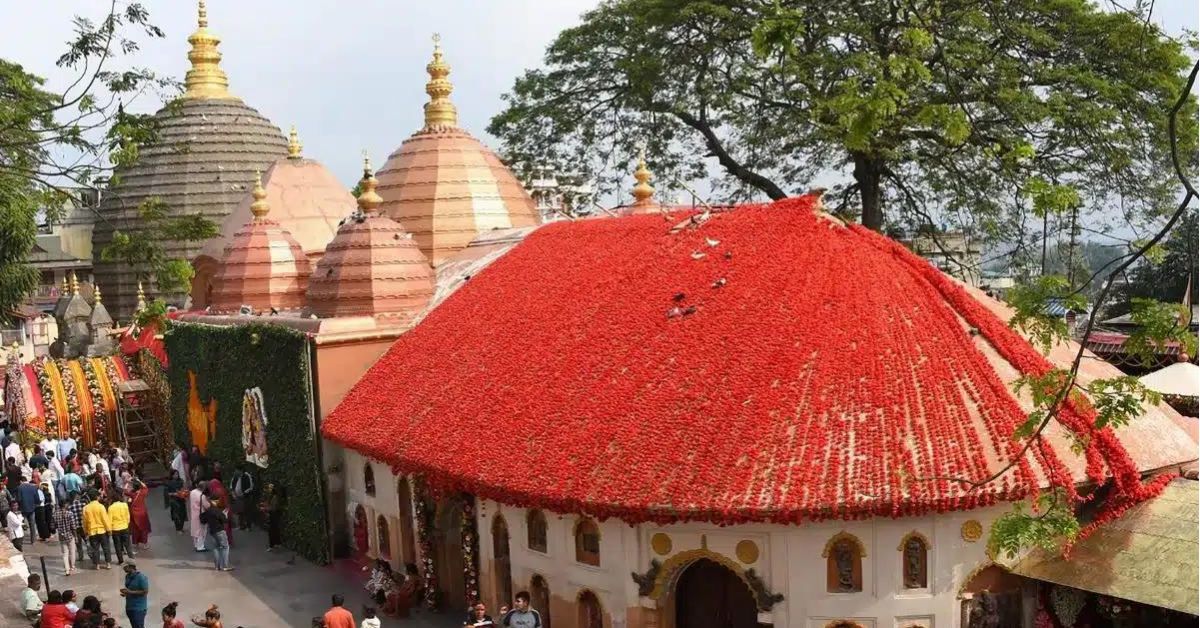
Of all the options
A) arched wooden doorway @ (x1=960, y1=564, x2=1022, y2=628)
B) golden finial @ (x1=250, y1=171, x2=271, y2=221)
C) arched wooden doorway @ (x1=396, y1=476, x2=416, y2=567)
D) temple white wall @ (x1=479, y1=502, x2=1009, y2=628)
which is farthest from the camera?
golden finial @ (x1=250, y1=171, x2=271, y2=221)

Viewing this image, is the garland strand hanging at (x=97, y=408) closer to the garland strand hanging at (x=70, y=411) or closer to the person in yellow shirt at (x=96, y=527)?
the garland strand hanging at (x=70, y=411)

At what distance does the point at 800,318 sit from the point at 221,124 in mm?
28375

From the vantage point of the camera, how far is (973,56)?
23.4 metres

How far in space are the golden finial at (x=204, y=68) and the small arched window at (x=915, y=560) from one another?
32515 mm

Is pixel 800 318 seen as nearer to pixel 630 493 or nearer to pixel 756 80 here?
pixel 630 493

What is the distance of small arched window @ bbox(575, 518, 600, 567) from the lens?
1300 centimetres

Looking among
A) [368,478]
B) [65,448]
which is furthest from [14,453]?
[368,478]

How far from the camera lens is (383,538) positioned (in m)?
17.4

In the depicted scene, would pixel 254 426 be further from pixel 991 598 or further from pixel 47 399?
pixel 991 598

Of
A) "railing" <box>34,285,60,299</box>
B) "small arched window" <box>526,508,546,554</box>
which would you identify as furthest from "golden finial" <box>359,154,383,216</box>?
"railing" <box>34,285,60,299</box>

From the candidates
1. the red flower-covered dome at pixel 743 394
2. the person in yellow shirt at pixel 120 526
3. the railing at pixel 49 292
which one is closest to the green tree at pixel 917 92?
the red flower-covered dome at pixel 743 394

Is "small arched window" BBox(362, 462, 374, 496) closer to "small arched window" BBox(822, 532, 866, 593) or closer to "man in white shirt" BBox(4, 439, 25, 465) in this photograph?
"small arched window" BBox(822, 532, 866, 593)

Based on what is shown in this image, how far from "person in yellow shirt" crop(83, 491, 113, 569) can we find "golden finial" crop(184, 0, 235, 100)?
23.9 meters

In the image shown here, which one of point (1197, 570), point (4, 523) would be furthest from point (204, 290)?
point (1197, 570)
